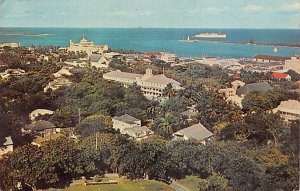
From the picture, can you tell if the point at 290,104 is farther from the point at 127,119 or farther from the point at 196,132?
the point at 127,119

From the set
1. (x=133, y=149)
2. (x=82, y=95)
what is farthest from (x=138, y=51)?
(x=133, y=149)

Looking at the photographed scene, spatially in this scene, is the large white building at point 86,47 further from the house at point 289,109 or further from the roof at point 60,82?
the house at point 289,109

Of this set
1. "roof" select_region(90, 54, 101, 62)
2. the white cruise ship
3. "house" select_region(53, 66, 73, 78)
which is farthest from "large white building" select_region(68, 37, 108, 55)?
the white cruise ship

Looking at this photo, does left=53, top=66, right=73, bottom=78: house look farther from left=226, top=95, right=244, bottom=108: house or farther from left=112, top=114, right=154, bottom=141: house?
left=226, top=95, right=244, bottom=108: house

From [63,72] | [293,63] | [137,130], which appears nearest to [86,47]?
[63,72]

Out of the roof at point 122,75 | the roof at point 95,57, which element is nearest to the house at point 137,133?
the roof at point 122,75

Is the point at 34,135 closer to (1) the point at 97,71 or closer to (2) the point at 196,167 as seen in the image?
(1) the point at 97,71
